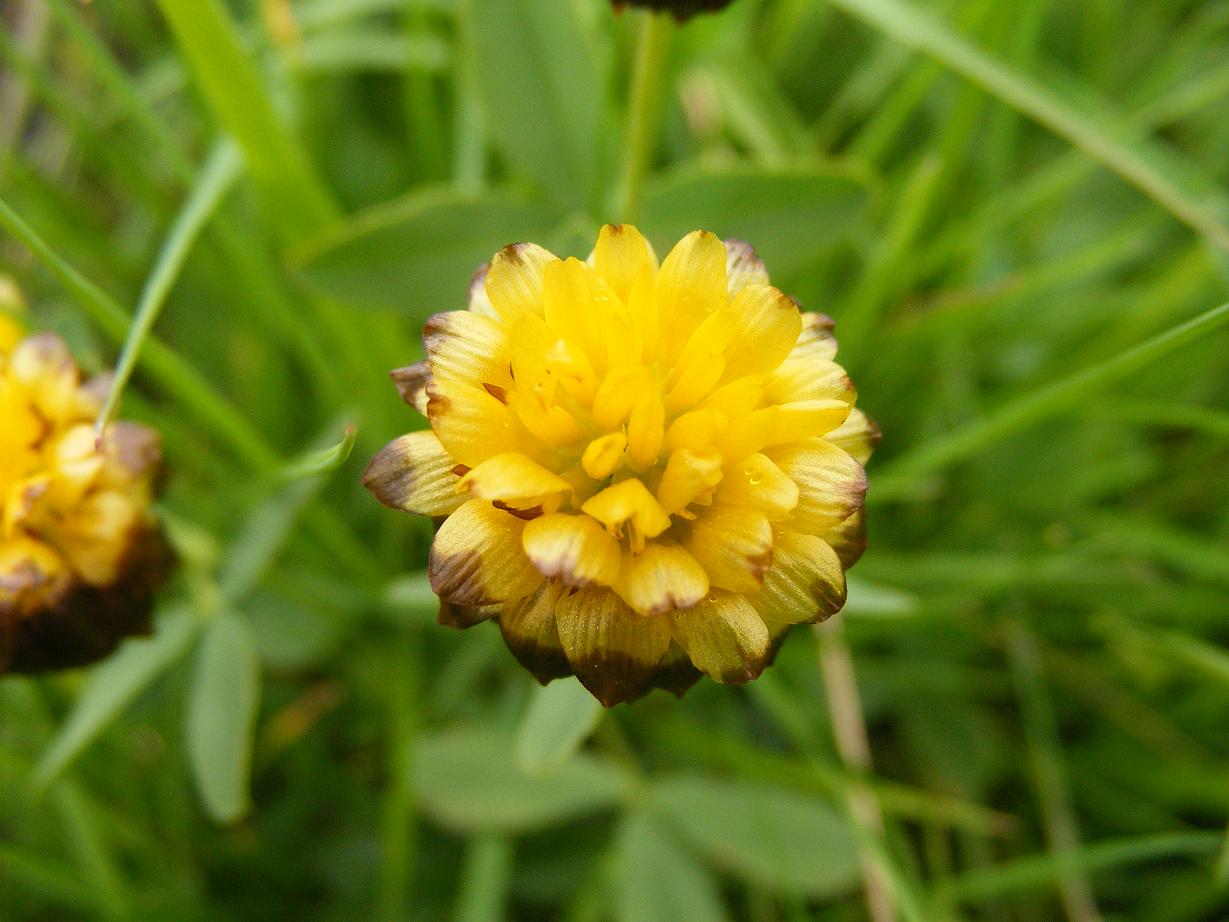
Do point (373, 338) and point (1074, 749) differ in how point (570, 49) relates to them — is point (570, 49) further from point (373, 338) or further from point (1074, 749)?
point (1074, 749)

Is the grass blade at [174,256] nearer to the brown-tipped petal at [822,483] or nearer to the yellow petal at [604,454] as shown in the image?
the yellow petal at [604,454]

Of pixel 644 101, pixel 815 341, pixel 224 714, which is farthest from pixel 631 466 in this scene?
pixel 224 714

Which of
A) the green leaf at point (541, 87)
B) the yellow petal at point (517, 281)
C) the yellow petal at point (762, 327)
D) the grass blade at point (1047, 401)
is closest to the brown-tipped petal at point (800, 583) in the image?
the yellow petal at point (762, 327)

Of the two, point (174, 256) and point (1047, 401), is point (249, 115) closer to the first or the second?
point (174, 256)

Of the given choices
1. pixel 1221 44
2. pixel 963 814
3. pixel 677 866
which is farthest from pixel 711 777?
pixel 1221 44

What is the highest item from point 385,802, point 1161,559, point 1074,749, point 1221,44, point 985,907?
point 1221,44
